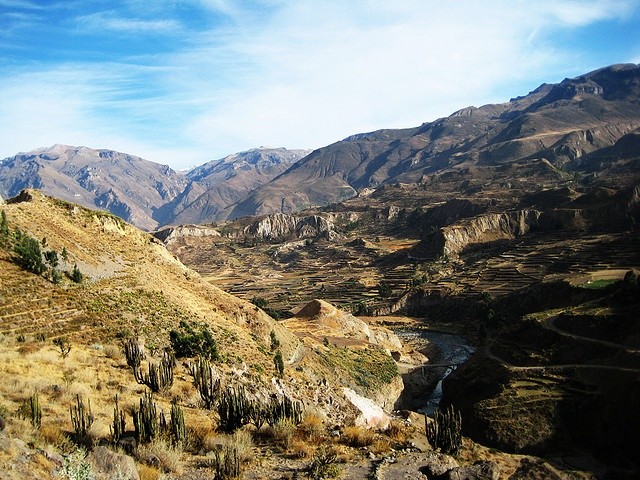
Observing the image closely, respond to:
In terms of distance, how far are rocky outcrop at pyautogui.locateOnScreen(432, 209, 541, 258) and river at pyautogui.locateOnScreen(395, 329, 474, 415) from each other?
5302 cm

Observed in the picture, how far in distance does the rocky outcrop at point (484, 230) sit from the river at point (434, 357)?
53025 millimetres

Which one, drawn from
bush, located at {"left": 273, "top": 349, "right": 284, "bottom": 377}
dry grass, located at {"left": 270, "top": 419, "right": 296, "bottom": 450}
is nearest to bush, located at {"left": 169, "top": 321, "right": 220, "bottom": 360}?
bush, located at {"left": 273, "top": 349, "right": 284, "bottom": 377}

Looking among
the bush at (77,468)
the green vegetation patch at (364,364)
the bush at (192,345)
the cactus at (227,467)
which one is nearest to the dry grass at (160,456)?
the cactus at (227,467)

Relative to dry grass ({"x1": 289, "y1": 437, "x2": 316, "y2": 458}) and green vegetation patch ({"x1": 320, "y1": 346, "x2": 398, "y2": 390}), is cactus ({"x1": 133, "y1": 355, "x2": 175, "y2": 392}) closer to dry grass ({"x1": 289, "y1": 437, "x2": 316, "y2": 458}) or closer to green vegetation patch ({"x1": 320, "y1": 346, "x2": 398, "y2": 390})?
dry grass ({"x1": 289, "y1": 437, "x2": 316, "y2": 458})

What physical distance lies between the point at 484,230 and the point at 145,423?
145669 mm

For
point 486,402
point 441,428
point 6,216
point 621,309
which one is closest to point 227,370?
point 441,428

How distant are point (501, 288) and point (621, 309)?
1763 inches

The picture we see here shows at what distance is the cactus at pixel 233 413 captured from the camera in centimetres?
1617

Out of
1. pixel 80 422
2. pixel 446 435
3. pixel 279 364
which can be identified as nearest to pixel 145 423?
pixel 80 422

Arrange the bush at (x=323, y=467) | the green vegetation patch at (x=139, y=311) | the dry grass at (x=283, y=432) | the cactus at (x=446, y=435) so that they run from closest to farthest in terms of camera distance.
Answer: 1. the bush at (x=323, y=467)
2. the dry grass at (x=283, y=432)
3. the cactus at (x=446, y=435)
4. the green vegetation patch at (x=139, y=311)

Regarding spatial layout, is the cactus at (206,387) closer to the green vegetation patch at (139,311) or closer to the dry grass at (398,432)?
the dry grass at (398,432)

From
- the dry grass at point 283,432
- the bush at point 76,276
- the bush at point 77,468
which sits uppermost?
the bush at point 76,276

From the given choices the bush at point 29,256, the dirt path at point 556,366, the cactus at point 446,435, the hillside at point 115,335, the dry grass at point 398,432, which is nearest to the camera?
the hillside at point 115,335

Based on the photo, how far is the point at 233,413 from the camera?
16312mm
